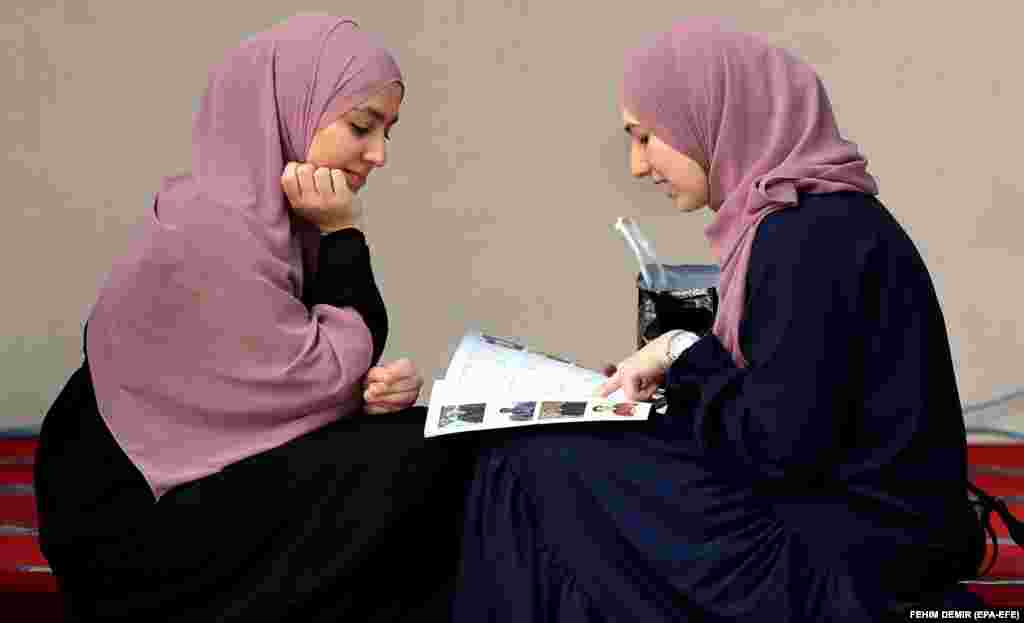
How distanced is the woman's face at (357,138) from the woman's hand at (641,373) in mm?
519

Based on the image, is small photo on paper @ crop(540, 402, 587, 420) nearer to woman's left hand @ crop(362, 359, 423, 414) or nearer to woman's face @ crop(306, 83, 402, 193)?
woman's left hand @ crop(362, 359, 423, 414)

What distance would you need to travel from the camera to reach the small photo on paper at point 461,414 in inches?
93.4

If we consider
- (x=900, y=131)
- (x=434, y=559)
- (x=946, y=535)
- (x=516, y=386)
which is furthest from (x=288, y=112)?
(x=900, y=131)

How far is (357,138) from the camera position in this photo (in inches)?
101

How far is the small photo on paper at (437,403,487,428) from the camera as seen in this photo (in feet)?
7.78

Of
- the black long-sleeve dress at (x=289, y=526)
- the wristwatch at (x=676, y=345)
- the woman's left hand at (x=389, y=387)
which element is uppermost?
the wristwatch at (x=676, y=345)

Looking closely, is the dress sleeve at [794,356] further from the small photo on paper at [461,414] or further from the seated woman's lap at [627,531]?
the small photo on paper at [461,414]

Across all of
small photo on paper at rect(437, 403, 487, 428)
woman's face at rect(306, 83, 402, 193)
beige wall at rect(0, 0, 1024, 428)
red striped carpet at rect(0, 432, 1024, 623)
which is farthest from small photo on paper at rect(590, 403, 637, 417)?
beige wall at rect(0, 0, 1024, 428)

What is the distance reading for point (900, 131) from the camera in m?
4.00

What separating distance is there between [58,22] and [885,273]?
2.62 m

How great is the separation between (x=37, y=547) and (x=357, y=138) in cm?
112

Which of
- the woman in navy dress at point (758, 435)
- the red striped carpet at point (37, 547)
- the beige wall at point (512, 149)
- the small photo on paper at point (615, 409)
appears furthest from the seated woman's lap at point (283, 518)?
the beige wall at point (512, 149)

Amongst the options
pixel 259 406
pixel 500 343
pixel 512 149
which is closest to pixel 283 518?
pixel 259 406

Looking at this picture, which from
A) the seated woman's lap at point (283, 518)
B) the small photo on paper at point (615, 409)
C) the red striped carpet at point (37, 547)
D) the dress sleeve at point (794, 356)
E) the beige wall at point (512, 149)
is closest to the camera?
the dress sleeve at point (794, 356)
